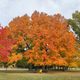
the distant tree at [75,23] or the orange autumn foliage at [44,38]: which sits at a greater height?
the distant tree at [75,23]

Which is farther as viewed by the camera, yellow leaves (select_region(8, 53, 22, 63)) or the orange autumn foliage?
yellow leaves (select_region(8, 53, 22, 63))

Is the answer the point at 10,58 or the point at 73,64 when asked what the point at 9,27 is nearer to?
the point at 10,58

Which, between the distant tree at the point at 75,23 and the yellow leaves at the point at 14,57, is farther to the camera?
the distant tree at the point at 75,23

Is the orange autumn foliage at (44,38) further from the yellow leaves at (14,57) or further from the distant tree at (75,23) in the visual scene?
the distant tree at (75,23)

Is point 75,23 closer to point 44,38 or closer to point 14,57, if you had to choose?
point 44,38

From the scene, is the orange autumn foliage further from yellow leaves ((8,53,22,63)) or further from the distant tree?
the distant tree

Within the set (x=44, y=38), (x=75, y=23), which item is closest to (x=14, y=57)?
(x=44, y=38)

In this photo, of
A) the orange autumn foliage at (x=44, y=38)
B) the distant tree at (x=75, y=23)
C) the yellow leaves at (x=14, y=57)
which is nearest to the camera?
the orange autumn foliage at (x=44, y=38)

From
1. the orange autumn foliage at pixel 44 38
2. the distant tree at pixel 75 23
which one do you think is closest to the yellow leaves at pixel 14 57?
the orange autumn foliage at pixel 44 38

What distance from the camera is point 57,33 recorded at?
255 ft

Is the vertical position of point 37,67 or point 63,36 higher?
point 63,36

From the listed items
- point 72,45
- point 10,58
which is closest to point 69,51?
point 72,45

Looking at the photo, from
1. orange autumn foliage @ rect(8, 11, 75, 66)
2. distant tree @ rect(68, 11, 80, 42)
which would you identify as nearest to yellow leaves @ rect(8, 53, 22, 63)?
orange autumn foliage @ rect(8, 11, 75, 66)

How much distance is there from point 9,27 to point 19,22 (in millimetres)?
2507
